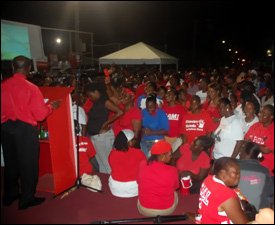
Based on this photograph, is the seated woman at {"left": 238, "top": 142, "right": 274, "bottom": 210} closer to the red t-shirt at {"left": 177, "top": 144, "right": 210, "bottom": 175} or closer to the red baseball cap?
the red baseball cap

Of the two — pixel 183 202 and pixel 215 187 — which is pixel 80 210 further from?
pixel 215 187

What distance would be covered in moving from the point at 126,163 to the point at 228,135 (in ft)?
5.34

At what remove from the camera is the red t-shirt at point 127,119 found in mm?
6105

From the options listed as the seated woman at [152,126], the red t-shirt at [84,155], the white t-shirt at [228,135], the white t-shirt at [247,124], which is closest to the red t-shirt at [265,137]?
the white t-shirt at [228,135]

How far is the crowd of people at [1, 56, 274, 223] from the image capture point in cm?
345

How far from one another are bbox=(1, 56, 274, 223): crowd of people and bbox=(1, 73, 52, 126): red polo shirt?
0.01 meters

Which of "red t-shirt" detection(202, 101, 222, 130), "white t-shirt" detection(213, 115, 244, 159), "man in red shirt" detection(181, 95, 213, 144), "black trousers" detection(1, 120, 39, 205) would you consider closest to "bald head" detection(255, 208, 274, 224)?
"white t-shirt" detection(213, 115, 244, 159)

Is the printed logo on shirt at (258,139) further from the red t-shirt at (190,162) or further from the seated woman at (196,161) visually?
the red t-shirt at (190,162)

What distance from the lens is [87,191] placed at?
17.3ft

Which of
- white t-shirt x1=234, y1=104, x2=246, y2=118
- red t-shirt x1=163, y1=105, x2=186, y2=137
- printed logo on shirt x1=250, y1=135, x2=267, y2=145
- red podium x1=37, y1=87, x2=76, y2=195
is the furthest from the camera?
red t-shirt x1=163, y1=105, x2=186, y2=137

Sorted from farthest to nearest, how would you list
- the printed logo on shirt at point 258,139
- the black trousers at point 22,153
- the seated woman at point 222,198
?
the printed logo on shirt at point 258,139 < the black trousers at point 22,153 < the seated woman at point 222,198

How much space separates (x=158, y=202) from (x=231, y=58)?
4822cm

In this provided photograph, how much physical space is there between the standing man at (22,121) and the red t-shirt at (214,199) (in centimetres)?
222

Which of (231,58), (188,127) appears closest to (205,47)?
(231,58)
